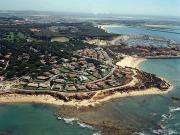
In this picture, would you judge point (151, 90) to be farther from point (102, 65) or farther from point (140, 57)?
point (140, 57)

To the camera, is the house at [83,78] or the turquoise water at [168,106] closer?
the turquoise water at [168,106]

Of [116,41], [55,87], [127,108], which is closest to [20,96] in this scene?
[55,87]

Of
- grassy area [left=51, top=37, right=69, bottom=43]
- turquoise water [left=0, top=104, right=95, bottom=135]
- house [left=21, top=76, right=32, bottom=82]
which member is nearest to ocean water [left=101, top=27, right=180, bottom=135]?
turquoise water [left=0, top=104, right=95, bottom=135]

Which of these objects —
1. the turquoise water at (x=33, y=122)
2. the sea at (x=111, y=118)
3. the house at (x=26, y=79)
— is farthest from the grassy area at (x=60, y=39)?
the turquoise water at (x=33, y=122)

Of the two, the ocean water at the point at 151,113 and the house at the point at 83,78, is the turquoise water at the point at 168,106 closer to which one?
the ocean water at the point at 151,113

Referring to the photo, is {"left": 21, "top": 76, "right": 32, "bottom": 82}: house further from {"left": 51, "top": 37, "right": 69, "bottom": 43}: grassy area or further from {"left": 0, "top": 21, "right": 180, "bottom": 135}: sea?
{"left": 51, "top": 37, "right": 69, "bottom": 43}: grassy area

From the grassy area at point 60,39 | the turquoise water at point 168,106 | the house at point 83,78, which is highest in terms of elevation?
the house at point 83,78

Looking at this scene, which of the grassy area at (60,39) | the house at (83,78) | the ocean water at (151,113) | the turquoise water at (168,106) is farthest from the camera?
the grassy area at (60,39)
